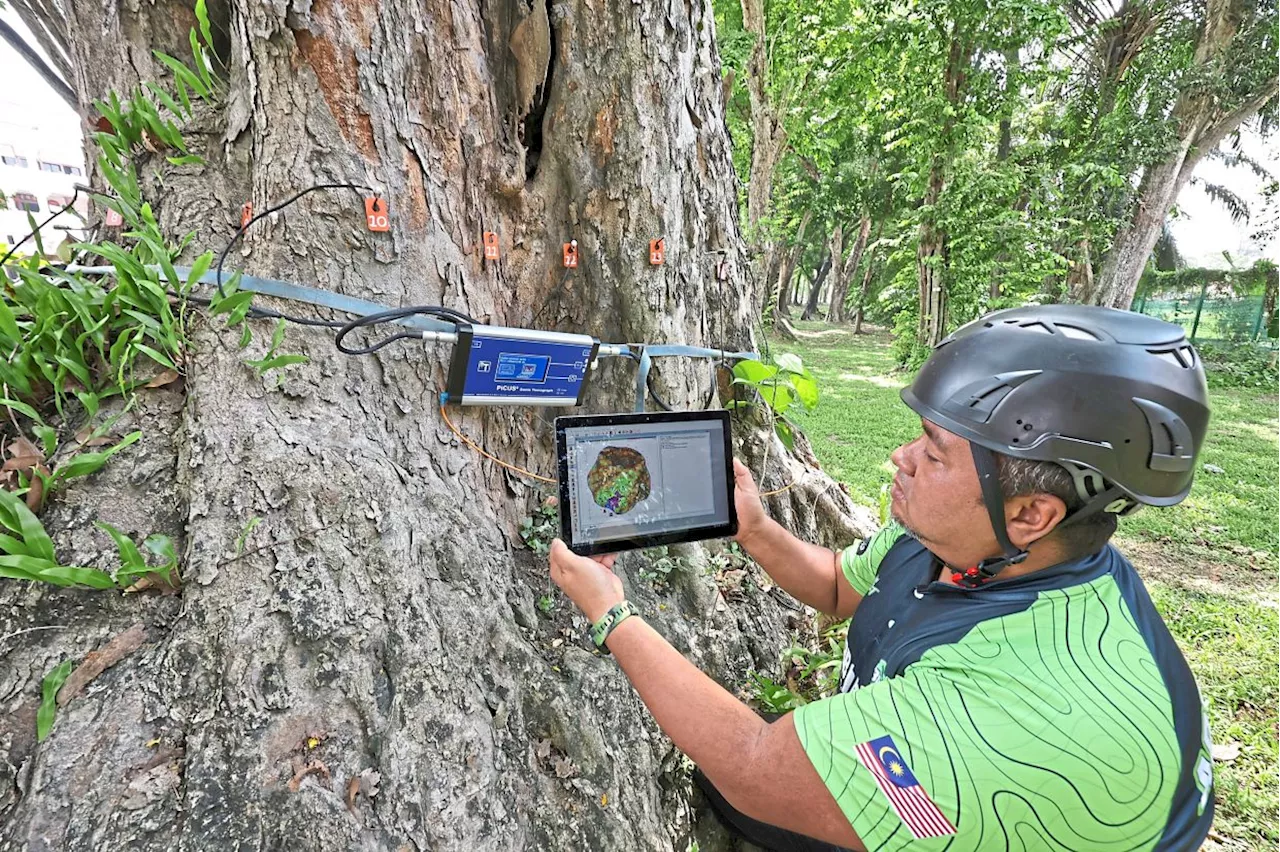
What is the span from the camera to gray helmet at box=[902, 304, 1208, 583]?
132cm

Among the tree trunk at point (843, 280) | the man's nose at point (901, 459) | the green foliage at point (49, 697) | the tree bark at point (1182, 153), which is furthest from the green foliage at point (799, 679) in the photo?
the tree trunk at point (843, 280)

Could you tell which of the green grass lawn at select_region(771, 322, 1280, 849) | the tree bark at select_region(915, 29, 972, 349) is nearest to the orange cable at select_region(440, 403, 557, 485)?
the green grass lawn at select_region(771, 322, 1280, 849)

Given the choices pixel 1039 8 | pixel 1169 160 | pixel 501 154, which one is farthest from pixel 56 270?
pixel 1169 160

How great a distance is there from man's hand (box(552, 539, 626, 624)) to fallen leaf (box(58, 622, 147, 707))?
41.4 inches

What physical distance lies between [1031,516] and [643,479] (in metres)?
1.02

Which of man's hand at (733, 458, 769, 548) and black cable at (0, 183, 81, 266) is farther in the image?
man's hand at (733, 458, 769, 548)

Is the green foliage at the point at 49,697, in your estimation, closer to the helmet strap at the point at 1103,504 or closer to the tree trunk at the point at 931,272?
the helmet strap at the point at 1103,504

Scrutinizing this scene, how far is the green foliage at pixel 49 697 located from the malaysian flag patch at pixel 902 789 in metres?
1.76

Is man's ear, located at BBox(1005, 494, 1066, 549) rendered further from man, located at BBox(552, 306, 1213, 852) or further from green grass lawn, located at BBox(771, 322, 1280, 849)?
green grass lawn, located at BBox(771, 322, 1280, 849)

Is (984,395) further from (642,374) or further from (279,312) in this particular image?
(279,312)

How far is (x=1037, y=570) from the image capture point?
4.57 ft

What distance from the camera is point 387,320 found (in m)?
1.90

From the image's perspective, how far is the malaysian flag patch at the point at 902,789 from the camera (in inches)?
44.1

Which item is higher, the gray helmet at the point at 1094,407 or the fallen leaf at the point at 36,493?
the gray helmet at the point at 1094,407
